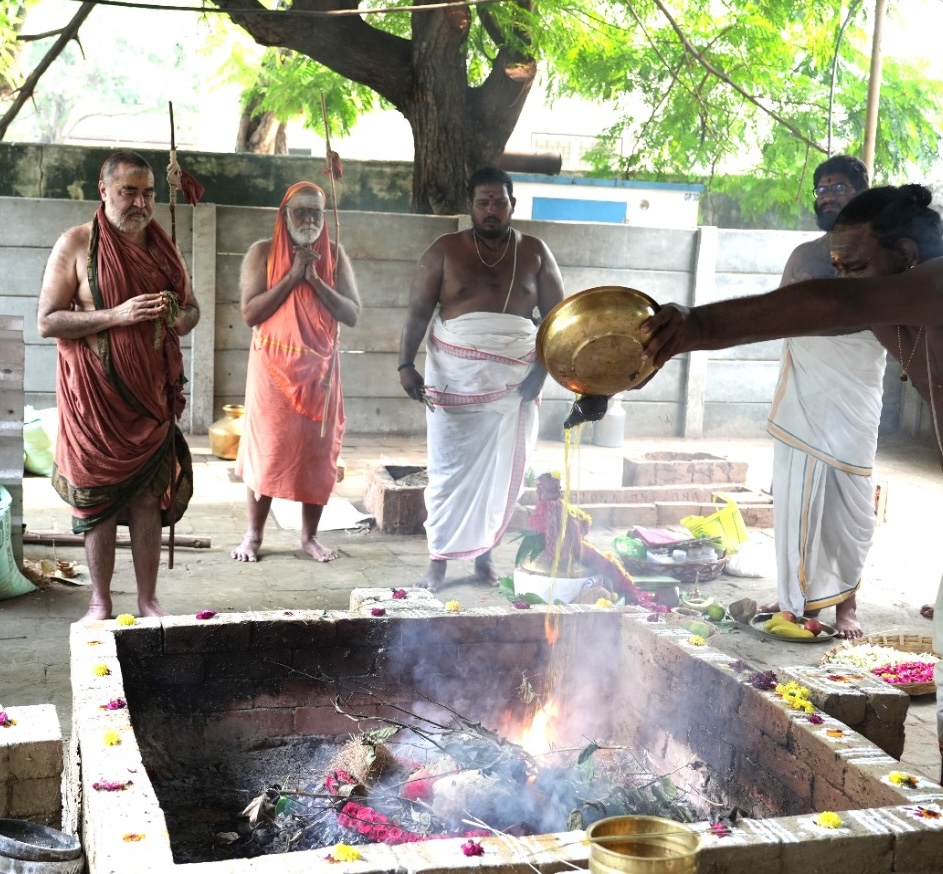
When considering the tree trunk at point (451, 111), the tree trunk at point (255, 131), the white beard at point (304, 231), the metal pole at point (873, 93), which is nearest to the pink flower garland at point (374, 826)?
the white beard at point (304, 231)

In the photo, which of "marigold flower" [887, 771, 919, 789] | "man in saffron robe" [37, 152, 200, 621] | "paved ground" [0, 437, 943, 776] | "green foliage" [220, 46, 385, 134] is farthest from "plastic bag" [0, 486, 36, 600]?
"green foliage" [220, 46, 385, 134]

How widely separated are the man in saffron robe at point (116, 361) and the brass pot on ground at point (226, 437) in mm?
4333

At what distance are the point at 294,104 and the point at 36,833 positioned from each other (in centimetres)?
1188

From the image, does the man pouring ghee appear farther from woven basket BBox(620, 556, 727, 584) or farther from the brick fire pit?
woven basket BBox(620, 556, 727, 584)

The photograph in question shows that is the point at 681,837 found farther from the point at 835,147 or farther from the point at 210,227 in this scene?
the point at 835,147

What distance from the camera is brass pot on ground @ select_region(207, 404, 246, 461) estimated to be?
9695 millimetres

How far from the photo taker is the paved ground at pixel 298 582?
4883mm

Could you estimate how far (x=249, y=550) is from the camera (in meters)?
6.80

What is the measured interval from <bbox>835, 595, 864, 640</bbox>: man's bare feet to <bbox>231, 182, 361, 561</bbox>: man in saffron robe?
2923 mm

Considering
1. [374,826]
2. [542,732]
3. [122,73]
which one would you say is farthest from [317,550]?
[122,73]

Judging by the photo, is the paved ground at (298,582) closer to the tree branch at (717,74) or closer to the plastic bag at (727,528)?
the plastic bag at (727,528)

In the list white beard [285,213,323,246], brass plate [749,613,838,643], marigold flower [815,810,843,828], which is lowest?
brass plate [749,613,838,643]

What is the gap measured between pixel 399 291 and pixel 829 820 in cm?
922

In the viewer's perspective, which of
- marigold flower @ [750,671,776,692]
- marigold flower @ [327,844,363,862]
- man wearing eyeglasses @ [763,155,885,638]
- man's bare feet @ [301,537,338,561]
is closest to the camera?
marigold flower @ [327,844,363,862]
